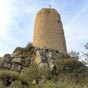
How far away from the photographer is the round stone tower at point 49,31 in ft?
105

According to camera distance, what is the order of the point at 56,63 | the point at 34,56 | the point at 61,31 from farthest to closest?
the point at 61,31 < the point at 34,56 < the point at 56,63

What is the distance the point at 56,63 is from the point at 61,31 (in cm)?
707

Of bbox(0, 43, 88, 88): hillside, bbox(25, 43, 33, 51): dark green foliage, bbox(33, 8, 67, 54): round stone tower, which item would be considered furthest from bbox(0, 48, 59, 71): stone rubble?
bbox(33, 8, 67, 54): round stone tower

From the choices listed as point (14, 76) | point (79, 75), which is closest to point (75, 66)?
point (79, 75)

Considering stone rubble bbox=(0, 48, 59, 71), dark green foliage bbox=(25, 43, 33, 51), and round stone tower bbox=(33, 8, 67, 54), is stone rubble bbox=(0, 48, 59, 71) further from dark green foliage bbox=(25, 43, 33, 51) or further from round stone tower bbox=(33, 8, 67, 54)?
round stone tower bbox=(33, 8, 67, 54)

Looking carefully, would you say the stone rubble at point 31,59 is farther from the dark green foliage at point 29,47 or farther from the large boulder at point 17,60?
the dark green foliage at point 29,47

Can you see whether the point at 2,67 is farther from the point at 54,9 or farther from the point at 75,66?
the point at 54,9

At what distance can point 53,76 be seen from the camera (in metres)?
25.3

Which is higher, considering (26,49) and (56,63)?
(26,49)

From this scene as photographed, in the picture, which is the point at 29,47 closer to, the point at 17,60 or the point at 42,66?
the point at 17,60

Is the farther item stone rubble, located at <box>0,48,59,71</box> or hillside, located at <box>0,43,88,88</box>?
stone rubble, located at <box>0,48,59,71</box>

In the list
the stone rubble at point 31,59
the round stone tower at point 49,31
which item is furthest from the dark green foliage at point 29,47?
the stone rubble at point 31,59

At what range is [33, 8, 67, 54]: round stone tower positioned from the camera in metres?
32.0

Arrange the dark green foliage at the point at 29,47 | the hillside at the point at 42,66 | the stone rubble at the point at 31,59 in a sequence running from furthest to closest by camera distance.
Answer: the dark green foliage at the point at 29,47 → the stone rubble at the point at 31,59 → the hillside at the point at 42,66
